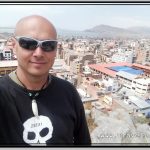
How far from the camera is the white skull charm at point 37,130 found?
1.35 m

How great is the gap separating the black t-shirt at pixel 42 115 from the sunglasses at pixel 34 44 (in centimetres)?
16

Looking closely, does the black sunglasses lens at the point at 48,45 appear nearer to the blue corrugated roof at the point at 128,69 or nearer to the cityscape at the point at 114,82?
the cityscape at the point at 114,82

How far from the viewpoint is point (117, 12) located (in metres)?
1.75

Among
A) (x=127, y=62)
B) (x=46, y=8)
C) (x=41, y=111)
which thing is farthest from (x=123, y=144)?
(x=46, y=8)

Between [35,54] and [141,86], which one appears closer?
[35,54]

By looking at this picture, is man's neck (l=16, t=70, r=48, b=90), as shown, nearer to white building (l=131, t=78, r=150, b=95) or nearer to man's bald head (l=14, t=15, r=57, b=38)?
man's bald head (l=14, t=15, r=57, b=38)

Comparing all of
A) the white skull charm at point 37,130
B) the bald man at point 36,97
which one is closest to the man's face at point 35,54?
the bald man at point 36,97

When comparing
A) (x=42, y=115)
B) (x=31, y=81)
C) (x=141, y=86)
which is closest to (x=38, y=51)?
(x=31, y=81)

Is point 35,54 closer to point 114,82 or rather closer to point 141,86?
point 114,82

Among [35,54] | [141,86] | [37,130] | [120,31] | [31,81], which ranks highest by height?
[120,31]

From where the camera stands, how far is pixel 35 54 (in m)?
1.31

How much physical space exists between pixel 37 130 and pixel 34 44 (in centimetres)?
43

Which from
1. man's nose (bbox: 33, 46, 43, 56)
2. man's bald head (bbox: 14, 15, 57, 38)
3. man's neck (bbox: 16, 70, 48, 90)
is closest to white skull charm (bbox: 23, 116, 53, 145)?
man's neck (bbox: 16, 70, 48, 90)

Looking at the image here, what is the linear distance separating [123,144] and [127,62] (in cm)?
54
